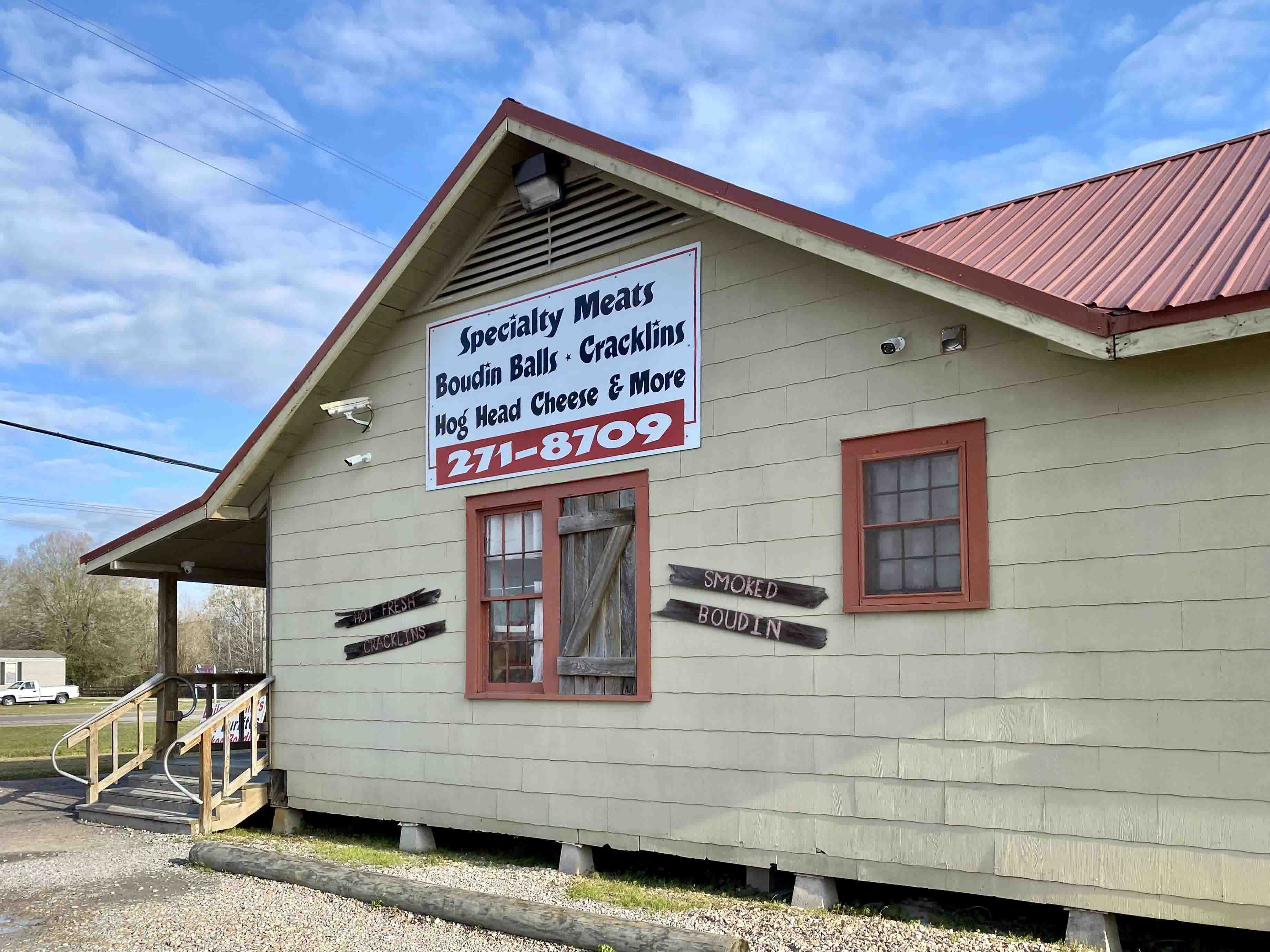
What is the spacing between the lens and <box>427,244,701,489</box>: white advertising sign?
8.26m

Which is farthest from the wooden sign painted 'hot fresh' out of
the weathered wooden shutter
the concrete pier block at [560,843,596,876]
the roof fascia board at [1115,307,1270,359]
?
the roof fascia board at [1115,307,1270,359]

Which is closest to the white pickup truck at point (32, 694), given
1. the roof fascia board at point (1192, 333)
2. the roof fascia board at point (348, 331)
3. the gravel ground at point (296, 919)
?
the roof fascia board at point (348, 331)

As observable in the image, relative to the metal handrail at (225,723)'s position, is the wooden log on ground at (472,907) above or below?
below

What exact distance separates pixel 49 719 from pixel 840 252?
4061 cm

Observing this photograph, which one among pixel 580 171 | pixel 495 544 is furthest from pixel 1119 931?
pixel 580 171

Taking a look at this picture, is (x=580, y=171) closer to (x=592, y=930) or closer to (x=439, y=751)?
(x=439, y=751)

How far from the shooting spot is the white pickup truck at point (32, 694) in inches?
2261

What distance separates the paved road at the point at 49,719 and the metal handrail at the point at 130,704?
18.1 m

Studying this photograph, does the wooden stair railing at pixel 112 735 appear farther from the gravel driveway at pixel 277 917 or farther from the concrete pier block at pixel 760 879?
the concrete pier block at pixel 760 879

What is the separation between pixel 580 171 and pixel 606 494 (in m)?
2.74

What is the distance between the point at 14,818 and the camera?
40.5 feet

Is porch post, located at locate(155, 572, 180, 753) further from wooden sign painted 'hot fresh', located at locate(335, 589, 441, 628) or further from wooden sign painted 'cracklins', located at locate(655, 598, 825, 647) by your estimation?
wooden sign painted 'cracklins', located at locate(655, 598, 825, 647)

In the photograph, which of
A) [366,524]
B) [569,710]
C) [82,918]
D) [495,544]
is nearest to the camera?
[82,918]

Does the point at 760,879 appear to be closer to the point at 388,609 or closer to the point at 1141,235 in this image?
the point at 388,609
